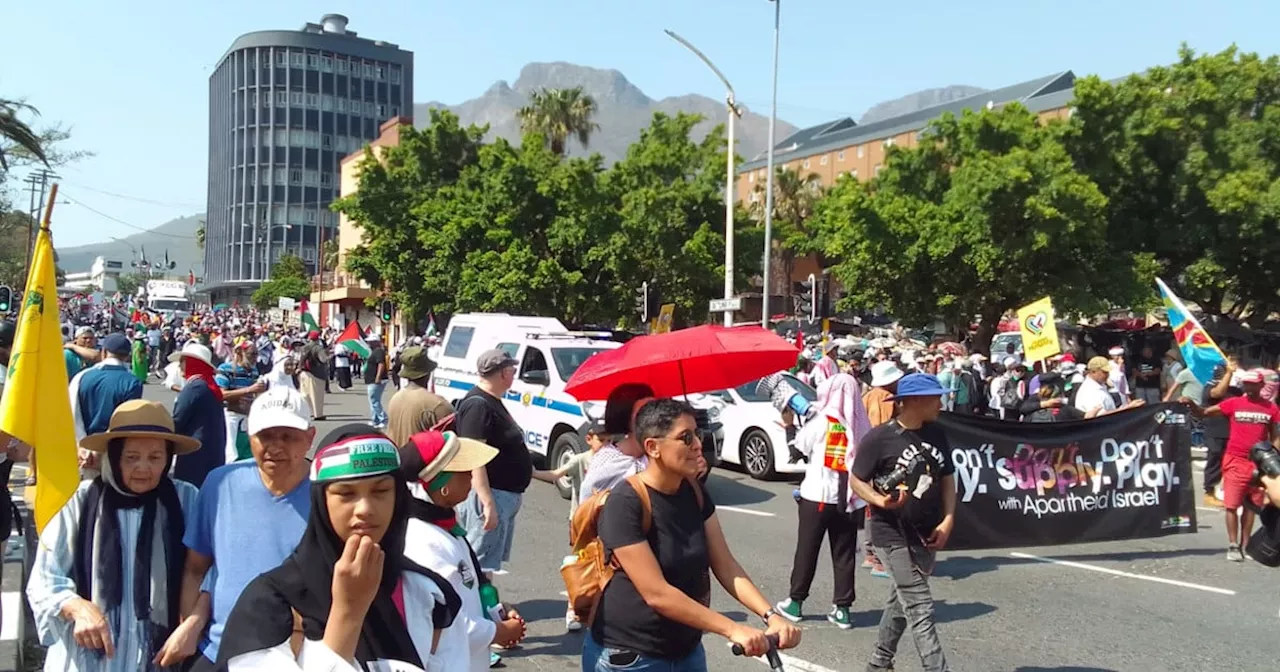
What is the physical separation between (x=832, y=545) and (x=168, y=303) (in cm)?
6843

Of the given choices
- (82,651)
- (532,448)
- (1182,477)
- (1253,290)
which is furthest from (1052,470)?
(1253,290)

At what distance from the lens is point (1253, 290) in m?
31.1

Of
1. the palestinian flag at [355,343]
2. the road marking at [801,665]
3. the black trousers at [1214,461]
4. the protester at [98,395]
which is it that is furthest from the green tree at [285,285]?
the road marking at [801,665]

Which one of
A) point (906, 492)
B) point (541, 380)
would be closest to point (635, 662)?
point (906, 492)

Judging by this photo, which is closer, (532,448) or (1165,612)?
(1165,612)

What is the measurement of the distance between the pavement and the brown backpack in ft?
8.53

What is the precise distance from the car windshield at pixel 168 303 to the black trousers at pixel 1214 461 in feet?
217

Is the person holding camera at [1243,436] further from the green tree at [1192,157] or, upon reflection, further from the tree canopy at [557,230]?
the tree canopy at [557,230]

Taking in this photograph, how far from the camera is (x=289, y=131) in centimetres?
12031

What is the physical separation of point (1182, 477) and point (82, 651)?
9467mm

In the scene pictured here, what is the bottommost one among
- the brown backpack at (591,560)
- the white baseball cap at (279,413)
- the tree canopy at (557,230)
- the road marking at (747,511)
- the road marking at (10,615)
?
the road marking at (747,511)

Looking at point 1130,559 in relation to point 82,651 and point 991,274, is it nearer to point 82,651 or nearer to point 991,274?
point 82,651

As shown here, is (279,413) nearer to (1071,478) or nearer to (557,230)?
(1071,478)

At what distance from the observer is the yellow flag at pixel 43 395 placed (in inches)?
157
